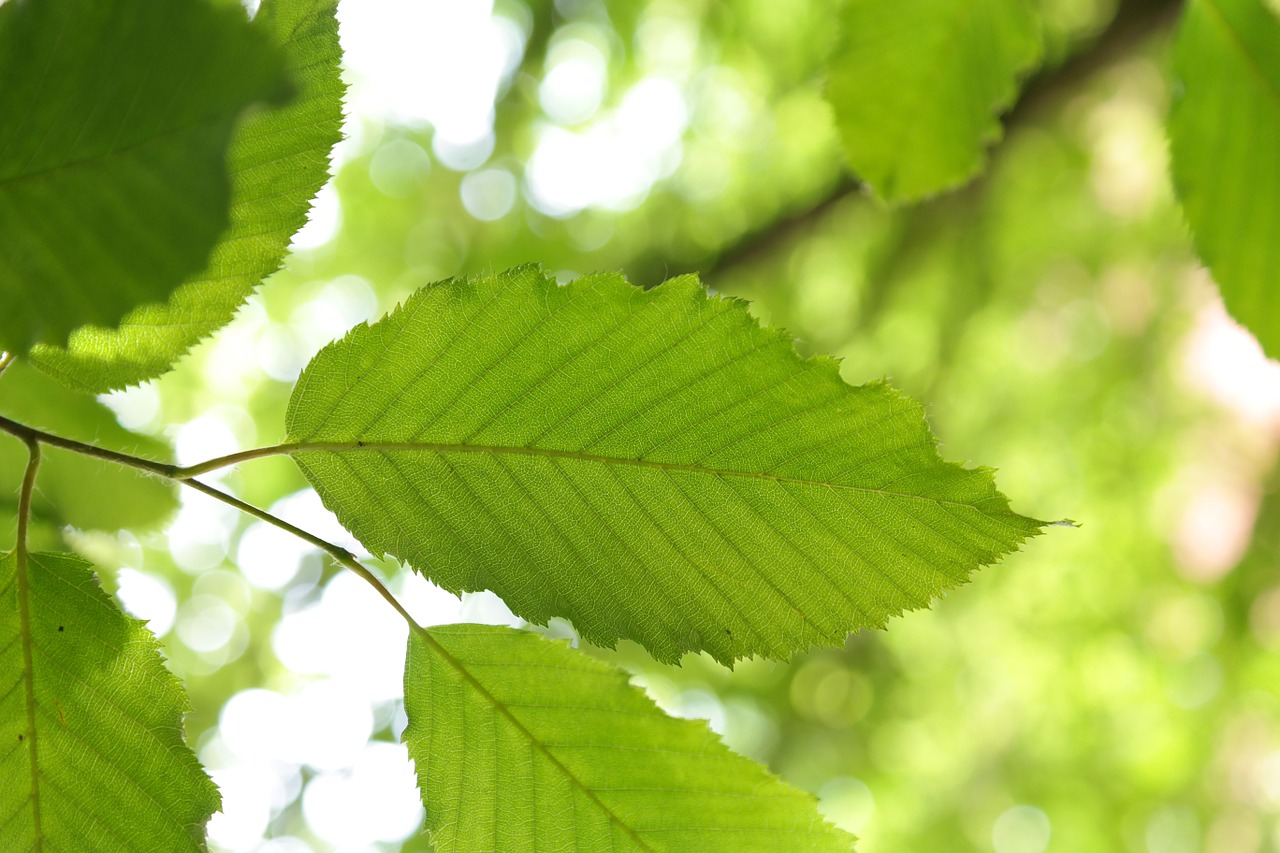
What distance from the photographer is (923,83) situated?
3.84 feet

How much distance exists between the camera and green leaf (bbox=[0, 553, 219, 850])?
1.98ft

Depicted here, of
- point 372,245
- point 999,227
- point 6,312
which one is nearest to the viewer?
point 6,312

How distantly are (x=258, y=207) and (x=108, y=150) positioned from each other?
0.13m

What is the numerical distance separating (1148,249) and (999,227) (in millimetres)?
1075

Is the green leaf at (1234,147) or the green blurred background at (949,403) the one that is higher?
the green blurred background at (949,403)

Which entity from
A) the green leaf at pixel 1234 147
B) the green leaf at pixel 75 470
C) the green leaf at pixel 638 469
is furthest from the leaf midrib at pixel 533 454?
the green leaf at pixel 1234 147

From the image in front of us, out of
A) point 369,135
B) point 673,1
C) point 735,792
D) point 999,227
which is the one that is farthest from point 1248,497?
point 369,135

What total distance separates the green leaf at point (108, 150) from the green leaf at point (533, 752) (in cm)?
34

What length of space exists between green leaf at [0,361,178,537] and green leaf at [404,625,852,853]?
1.34 feet

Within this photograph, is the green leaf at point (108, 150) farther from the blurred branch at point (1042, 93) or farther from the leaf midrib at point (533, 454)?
the blurred branch at point (1042, 93)

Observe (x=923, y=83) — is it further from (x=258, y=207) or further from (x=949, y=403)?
(x=949, y=403)

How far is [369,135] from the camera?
430 cm

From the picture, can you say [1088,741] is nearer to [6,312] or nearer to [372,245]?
[372,245]

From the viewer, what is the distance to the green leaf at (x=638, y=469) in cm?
60
